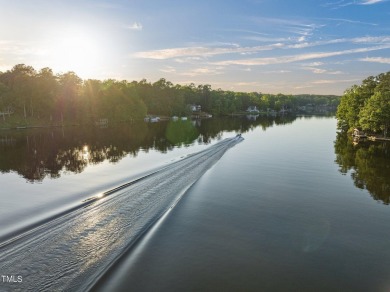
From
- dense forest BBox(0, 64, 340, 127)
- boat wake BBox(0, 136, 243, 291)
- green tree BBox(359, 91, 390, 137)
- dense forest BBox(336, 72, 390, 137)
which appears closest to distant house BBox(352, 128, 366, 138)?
dense forest BBox(336, 72, 390, 137)

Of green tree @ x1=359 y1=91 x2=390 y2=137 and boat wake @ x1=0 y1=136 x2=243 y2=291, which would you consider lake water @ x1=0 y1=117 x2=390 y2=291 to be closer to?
boat wake @ x1=0 y1=136 x2=243 y2=291

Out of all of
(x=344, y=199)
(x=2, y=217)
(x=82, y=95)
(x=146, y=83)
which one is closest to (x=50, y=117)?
(x=82, y=95)

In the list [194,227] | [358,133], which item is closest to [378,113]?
[358,133]

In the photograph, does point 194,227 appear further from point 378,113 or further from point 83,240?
point 378,113

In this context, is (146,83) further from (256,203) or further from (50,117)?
(256,203)

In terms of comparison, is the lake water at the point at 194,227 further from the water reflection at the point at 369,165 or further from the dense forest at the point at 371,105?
the dense forest at the point at 371,105
